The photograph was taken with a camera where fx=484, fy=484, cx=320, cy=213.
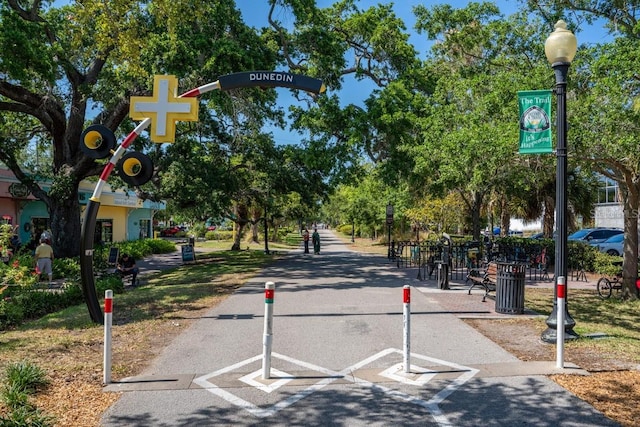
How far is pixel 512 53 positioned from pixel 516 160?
21.3ft

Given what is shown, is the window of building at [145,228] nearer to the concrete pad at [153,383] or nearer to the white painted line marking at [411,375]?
the concrete pad at [153,383]

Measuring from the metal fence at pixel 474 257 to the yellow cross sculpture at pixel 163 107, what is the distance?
10.2m

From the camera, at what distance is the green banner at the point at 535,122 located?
761cm

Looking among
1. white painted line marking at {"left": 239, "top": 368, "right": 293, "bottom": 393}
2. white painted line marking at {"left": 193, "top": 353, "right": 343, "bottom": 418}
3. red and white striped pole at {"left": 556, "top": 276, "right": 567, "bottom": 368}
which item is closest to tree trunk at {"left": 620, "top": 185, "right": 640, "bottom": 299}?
red and white striped pole at {"left": 556, "top": 276, "right": 567, "bottom": 368}

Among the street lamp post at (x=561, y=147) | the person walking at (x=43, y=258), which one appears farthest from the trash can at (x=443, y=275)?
the person walking at (x=43, y=258)

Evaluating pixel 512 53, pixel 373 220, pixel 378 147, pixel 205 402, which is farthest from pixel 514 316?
pixel 373 220

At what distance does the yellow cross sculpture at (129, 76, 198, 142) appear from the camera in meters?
8.30

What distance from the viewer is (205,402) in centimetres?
496

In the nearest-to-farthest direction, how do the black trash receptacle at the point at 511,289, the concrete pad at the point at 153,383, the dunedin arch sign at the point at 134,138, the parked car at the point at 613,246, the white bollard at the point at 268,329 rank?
the concrete pad at the point at 153,383 < the white bollard at the point at 268,329 < the dunedin arch sign at the point at 134,138 < the black trash receptacle at the point at 511,289 < the parked car at the point at 613,246

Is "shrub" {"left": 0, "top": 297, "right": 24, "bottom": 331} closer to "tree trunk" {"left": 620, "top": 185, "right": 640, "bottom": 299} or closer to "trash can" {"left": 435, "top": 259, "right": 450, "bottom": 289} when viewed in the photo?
"trash can" {"left": 435, "top": 259, "right": 450, "bottom": 289}

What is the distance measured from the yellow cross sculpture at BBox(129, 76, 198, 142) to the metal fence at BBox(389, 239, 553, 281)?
10.2 meters

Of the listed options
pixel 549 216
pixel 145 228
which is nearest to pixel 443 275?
pixel 549 216

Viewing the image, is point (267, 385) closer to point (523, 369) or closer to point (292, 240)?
point (523, 369)

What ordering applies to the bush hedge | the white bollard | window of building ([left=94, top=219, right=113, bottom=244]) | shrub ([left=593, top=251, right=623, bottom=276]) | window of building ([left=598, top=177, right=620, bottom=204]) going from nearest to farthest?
the white bollard → the bush hedge → shrub ([left=593, top=251, right=623, bottom=276]) → window of building ([left=94, top=219, right=113, bottom=244]) → window of building ([left=598, top=177, right=620, bottom=204])
